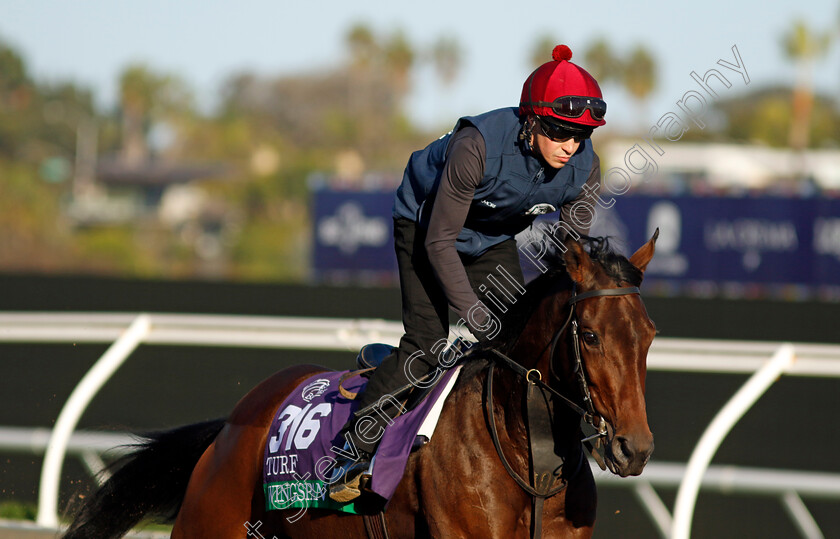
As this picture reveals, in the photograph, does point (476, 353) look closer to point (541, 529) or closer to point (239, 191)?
point (541, 529)

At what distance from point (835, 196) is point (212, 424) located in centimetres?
1070

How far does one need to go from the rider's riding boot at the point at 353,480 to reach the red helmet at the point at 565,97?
3.78ft

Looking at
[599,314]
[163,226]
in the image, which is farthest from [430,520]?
[163,226]

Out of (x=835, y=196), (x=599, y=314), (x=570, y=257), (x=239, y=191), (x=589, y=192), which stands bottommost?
(x=599, y=314)

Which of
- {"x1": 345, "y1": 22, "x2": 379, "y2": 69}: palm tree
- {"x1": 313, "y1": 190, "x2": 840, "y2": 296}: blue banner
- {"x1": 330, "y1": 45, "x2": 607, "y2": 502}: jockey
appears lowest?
{"x1": 330, "y1": 45, "x2": 607, "y2": 502}: jockey

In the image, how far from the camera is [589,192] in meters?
3.12

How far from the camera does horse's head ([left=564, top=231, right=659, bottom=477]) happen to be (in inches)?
95.0

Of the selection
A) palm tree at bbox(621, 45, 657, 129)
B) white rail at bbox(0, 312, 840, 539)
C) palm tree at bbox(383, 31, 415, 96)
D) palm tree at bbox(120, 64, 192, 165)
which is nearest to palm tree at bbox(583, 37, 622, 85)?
palm tree at bbox(621, 45, 657, 129)

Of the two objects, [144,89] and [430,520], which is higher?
[144,89]

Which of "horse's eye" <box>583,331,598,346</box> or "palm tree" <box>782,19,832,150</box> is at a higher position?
"palm tree" <box>782,19,832,150</box>

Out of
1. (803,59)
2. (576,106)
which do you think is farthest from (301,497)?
(803,59)

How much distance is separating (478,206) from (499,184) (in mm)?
128

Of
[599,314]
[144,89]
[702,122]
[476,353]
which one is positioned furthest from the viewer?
[144,89]

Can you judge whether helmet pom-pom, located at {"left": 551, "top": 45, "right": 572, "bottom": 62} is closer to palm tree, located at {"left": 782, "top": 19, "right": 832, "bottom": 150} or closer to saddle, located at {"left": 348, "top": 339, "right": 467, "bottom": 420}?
saddle, located at {"left": 348, "top": 339, "right": 467, "bottom": 420}
